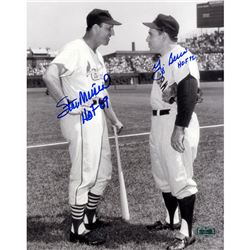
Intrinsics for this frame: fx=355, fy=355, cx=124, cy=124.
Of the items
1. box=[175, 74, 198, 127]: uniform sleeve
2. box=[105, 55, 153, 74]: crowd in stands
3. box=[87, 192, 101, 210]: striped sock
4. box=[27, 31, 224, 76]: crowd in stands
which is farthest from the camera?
box=[105, 55, 153, 74]: crowd in stands

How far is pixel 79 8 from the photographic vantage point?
3.38 m

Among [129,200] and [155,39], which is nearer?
[155,39]

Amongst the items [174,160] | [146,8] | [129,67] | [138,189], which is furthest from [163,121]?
[129,67]

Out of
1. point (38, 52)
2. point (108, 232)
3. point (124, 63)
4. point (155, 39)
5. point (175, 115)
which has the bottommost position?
point (108, 232)

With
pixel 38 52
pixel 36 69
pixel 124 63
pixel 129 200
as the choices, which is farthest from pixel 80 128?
pixel 38 52

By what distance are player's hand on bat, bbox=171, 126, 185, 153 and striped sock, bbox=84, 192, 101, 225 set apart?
912 mm

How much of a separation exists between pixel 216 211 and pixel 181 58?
1708 millimetres

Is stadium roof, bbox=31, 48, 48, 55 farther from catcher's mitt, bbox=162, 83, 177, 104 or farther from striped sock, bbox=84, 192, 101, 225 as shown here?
catcher's mitt, bbox=162, 83, 177, 104

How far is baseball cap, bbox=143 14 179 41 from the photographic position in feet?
9.50

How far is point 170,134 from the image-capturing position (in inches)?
116

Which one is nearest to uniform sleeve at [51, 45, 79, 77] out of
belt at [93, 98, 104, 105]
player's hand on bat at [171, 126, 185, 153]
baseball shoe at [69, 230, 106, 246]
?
belt at [93, 98, 104, 105]

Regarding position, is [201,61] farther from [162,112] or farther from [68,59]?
[68,59]

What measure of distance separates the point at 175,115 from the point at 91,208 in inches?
46.8

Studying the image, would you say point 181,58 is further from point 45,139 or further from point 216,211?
point 45,139
